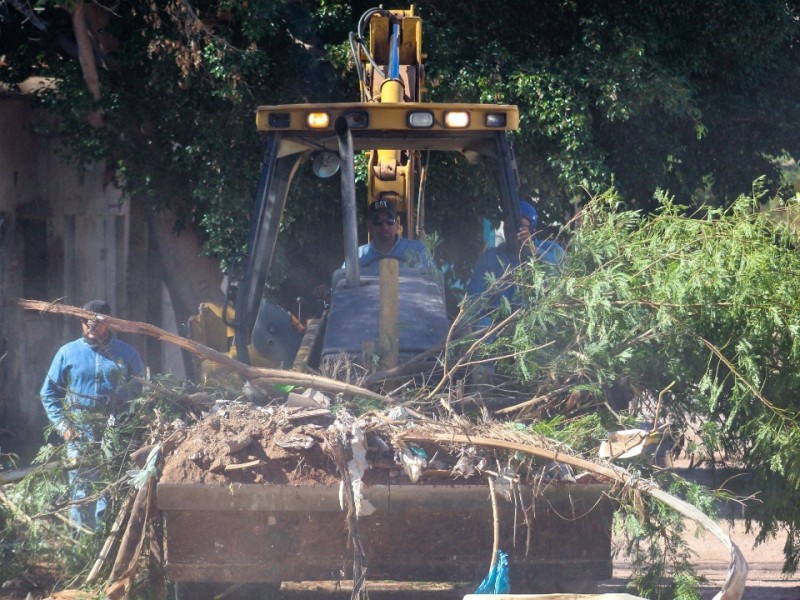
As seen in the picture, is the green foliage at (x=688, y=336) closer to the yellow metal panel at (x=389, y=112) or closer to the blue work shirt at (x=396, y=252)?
the yellow metal panel at (x=389, y=112)

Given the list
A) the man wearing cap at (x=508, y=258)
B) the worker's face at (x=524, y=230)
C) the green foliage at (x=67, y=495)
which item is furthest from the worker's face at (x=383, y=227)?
the green foliage at (x=67, y=495)

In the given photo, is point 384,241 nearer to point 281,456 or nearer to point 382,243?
point 382,243

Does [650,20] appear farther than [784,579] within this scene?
Yes

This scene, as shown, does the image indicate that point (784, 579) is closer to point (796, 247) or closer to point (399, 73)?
point (796, 247)

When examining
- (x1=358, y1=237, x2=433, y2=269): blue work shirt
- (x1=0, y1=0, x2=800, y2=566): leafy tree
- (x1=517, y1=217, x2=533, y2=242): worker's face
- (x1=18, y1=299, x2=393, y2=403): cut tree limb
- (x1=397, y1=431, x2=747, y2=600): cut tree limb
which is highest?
(x1=0, y1=0, x2=800, y2=566): leafy tree

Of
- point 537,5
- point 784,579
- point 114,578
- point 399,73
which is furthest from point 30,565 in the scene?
point 537,5

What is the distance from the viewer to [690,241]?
4848mm

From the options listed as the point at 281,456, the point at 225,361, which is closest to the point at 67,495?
the point at 225,361

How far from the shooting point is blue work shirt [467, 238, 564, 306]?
16.8ft

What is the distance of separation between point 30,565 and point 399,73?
382 centimetres

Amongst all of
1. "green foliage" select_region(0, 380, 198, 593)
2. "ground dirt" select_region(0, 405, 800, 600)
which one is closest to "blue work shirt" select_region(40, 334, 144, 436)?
"green foliage" select_region(0, 380, 198, 593)

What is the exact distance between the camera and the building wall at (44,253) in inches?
410

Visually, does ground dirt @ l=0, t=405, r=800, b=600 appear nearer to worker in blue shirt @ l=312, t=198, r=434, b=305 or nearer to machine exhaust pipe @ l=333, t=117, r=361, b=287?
machine exhaust pipe @ l=333, t=117, r=361, b=287

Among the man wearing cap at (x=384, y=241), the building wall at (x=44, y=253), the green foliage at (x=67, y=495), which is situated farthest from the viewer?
the building wall at (x=44, y=253)
